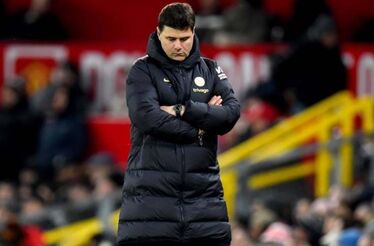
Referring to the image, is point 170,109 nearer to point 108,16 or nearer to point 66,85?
point 66,85

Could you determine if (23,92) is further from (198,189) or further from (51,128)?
(198,189)

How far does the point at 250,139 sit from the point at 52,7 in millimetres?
4339

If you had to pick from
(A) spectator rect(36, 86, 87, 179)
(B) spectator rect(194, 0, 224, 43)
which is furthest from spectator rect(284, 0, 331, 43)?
(A) spectator rect(36, 86, 87, 179)

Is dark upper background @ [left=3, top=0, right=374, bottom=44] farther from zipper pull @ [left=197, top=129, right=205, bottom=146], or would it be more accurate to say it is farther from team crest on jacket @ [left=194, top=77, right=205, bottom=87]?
zipper pull @ [left=197, top=129, right=205, bottom=146]

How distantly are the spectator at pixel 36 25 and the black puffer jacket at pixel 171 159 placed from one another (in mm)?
A: 9566

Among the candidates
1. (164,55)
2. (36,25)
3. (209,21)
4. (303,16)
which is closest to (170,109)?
(164,55)

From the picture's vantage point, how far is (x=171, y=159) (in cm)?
723

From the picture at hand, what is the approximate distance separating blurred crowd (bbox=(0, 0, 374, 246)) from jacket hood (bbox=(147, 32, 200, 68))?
15.7 feet

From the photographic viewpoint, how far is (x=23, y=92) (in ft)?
52.2

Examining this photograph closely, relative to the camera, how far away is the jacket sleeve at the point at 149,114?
7.23 meters

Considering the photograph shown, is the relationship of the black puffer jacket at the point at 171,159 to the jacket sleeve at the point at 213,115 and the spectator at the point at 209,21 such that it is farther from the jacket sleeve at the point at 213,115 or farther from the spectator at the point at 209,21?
the spectator at the point at 209,21

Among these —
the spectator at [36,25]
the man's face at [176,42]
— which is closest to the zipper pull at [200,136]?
the man's face at [176,42]

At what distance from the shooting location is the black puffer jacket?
23.7ft

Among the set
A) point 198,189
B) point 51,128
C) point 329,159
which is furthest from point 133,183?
point 51,128
